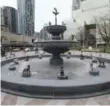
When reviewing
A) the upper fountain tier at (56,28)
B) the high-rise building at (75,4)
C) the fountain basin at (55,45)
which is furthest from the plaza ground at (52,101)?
the high-rise building at (75,4)

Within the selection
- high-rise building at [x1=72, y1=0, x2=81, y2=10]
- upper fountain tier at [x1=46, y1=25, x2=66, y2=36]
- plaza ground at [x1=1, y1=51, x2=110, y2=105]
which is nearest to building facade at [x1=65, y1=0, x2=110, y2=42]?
high-rise building at [x1=72, y1=0, x2=81, y2=10]

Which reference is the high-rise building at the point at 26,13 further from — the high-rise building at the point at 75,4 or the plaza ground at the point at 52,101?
the high-rise building at the point at 75,4

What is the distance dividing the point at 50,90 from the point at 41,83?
400mm

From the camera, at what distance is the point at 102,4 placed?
57.6m

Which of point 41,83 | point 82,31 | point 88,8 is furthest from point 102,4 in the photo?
point 41,83

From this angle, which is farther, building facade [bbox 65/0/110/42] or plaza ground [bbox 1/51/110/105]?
building facade [bbox 65/0/110/42]

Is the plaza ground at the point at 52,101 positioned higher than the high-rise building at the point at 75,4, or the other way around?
the high-rise building at the point at 75,4

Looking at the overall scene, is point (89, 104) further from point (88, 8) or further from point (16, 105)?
point (88, 8)

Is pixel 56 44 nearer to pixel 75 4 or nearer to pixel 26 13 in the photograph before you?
pixel 26 13

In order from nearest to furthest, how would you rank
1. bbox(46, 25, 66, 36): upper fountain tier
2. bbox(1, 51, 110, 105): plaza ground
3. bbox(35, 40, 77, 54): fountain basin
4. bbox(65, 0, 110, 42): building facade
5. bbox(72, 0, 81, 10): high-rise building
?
bbox(1, 51, 110, 105): plaza ground
bbox(35, 40, 77, 54): fountain basin
bbox(46, 25, 66, 36): upper fountain tier
bbox(65, 0, 110, 42): building facade
bbox(72, 0, 81, 10): high-rise building

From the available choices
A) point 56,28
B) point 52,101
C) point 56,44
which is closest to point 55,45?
point 56,44

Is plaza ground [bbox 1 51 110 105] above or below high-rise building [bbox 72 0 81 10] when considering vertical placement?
below

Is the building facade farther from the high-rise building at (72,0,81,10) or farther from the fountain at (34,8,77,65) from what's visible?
the fountain at (34,8,77,65)

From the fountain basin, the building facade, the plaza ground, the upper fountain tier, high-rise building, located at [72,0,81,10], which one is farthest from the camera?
high-rise building, located at [72,0,81,10]
